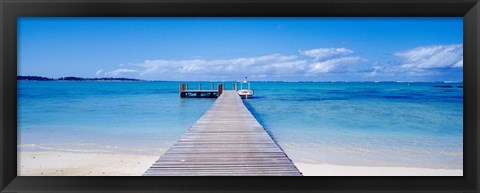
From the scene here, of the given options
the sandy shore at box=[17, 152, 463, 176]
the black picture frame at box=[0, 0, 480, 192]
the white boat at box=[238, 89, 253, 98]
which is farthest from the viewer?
the white boat at box=[238, 89, 253, 98]

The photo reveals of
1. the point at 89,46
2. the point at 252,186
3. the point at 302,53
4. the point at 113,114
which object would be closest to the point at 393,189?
the point at 252,186

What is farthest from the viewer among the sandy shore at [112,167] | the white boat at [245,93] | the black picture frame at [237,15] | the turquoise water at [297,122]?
the white boat at [245,93]

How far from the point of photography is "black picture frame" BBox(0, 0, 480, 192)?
5.96 feet

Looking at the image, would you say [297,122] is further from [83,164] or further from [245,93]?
[83,164]

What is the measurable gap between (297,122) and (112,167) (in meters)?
5.80

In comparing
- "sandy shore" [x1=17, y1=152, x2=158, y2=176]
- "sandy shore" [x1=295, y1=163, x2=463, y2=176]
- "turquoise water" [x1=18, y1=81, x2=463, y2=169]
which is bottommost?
"sandy shore" [x1=295, y1=163, x2=463, y2=176]

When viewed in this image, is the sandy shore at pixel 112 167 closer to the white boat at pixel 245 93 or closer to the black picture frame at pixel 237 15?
Answer: the black picture frame at pixel 237 15

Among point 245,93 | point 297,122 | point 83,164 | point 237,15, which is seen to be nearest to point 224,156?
point 237,15

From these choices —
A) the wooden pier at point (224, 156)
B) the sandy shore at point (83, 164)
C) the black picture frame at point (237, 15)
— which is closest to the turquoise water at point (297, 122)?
the sandy shore at point (83, 164)

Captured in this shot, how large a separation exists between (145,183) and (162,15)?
0.88 meters

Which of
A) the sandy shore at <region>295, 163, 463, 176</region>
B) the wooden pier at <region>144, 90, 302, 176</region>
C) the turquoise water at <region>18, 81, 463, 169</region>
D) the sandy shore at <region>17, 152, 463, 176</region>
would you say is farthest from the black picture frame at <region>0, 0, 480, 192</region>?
the sandy shore at <region>295, 163, 463, 176</region>

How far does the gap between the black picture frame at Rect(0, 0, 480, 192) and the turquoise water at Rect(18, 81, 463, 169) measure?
62 cm

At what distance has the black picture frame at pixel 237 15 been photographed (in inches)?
71.5

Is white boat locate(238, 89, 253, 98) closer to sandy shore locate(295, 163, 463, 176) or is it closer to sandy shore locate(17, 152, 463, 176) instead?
sandy shore locate(17, 152, 463, 176)
